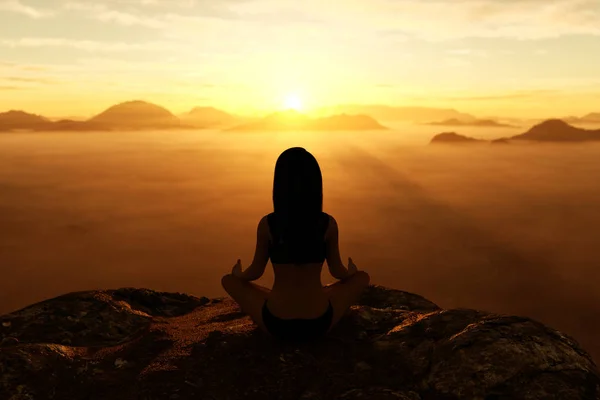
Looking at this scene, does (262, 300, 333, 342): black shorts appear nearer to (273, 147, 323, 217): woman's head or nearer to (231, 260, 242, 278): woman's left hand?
(231, 260, 242, 278): woman's left hand

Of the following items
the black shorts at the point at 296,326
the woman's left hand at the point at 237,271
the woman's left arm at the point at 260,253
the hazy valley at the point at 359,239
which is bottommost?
the hazy valley at the point at 359,239

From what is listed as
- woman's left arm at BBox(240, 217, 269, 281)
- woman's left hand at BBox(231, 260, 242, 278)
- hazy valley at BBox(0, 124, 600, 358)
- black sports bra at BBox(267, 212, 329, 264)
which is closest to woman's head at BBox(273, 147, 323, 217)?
black sports bra at BBox(267, 212, 329, 264)

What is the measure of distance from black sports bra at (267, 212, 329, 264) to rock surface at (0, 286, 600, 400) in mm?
959

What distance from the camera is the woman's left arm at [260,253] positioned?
4891 mm

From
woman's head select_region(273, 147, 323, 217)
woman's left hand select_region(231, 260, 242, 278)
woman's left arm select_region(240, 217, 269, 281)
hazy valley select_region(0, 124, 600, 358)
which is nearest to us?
woman's head select_region(273, 147, 323, 217)

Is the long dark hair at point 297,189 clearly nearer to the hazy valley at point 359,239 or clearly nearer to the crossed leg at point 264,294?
the crossed leg at point 264,294

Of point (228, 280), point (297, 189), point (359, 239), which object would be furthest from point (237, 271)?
point (359, 239)

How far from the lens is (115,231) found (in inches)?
2889

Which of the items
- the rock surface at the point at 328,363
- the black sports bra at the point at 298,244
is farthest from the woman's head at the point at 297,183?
the rock surface at the point at 328,363

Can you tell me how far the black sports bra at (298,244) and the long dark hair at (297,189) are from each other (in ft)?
0.29

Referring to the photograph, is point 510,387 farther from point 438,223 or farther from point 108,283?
point 438,223

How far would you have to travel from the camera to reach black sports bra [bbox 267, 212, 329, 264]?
4746mm

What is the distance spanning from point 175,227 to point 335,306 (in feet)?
253

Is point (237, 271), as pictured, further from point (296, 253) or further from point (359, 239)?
point (359, 239)
